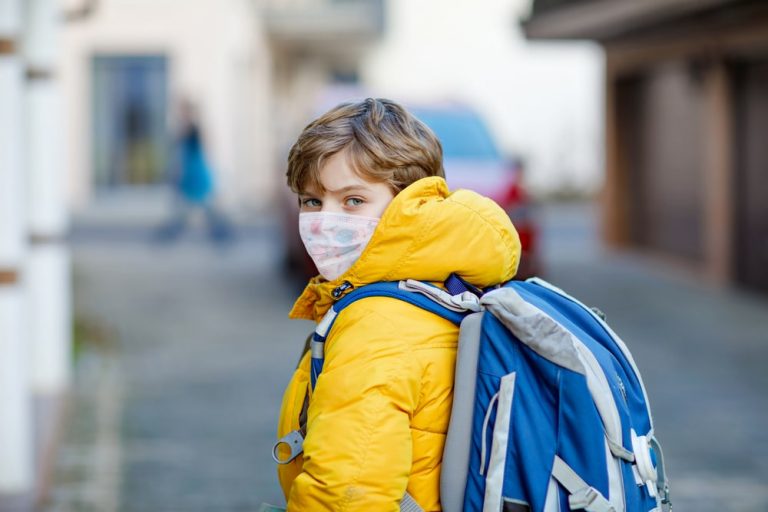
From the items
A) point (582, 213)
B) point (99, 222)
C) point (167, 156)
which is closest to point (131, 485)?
point (99, 222)

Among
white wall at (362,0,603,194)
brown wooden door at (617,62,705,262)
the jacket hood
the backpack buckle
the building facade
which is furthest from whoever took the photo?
white wall at (362,0,603,194)

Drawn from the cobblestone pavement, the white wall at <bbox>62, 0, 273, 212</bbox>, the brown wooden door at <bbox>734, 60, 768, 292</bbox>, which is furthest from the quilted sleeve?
the white wall at <bbox>62, 0, 273, 212</bbox>

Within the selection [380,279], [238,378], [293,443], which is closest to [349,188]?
[380,279]

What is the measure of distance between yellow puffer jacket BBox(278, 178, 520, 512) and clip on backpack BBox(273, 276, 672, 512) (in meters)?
0.04

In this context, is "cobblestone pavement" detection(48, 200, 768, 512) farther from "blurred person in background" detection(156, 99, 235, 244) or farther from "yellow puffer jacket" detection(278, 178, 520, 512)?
"yellow puffer jacket" detection(278, 178, 520, 512)

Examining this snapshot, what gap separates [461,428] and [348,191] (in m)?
0.43

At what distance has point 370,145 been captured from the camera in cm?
204

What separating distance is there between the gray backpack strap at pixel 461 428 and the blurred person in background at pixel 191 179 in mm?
13189

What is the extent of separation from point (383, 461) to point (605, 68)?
14.7 metres

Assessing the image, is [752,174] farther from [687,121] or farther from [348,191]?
[348,191]

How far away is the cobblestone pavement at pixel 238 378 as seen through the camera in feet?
18.4

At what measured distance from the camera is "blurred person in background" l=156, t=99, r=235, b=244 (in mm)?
14977

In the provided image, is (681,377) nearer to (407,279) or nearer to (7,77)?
(7,77)

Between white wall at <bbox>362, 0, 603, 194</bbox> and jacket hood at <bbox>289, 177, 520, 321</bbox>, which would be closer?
jacket hood at <bbox>289, 177, 520, 321</bbox>
